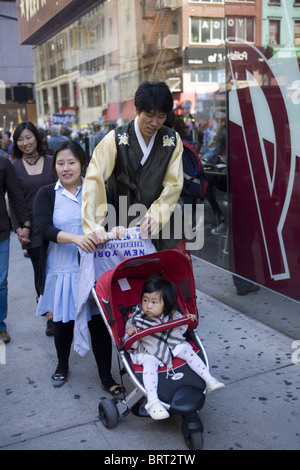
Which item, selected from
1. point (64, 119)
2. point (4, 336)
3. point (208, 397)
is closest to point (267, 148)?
point (208, 397)

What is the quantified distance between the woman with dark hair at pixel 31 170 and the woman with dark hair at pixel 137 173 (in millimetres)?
1344

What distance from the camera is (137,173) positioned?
322 centimetres

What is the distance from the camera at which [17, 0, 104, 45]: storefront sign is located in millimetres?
7152

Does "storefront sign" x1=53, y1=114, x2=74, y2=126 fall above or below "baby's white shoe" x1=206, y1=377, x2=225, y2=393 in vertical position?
above

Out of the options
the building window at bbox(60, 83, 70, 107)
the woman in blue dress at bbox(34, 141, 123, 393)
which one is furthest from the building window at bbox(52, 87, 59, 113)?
the woman in blue dress at bbox(34, 141, 123, 393)

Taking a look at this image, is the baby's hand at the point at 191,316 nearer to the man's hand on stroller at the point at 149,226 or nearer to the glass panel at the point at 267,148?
the man's hand on stroller at the point at 149,226

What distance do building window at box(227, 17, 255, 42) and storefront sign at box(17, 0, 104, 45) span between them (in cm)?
288

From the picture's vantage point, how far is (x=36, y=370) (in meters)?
3.72

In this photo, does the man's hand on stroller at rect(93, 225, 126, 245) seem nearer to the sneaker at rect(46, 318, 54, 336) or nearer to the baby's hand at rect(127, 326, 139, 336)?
the baby's hand at rect(127, 326, 139, 336)

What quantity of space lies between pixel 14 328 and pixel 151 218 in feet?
7.18

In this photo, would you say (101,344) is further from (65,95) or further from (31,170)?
(65,95)

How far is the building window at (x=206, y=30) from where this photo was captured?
5574 millimetres

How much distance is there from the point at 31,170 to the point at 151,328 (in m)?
2.29
